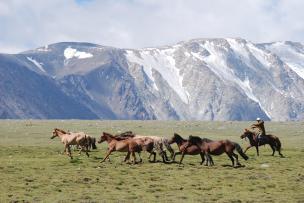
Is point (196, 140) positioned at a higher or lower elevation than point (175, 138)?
lower

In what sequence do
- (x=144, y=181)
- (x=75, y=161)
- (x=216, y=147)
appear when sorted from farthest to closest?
(x=75, y=161) → (x=216, y=147) → (x=144, y=181)

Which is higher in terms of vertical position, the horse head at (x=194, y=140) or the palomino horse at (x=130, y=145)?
the horse head at (x=194, y=140)

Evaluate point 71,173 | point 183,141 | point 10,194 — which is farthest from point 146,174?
point 10,194

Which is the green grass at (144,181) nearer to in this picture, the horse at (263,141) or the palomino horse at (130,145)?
the palomino horse at (130,145)

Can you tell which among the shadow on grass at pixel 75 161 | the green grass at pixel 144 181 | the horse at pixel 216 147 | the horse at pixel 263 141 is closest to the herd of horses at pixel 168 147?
the horse at pixel 216 147

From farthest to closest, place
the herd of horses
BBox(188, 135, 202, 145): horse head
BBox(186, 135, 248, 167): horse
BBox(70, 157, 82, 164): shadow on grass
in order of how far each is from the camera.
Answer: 1. BBox(188, 135, 202, 145): horse head
2. BBox(70, 157, 82, 164): shadow on grass
3. the herd of horses
4. BBox(186, 135, 248, 167): horse

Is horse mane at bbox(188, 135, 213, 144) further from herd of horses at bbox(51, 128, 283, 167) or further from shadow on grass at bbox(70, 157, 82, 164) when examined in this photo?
shadow on grass at bbox(70, 157, 82, 164)

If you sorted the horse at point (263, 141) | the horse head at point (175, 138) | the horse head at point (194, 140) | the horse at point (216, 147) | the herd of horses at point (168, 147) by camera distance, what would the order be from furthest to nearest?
1. the horse at point (263, 141)
2. the horse head at point (175, 138)
3. the horse head at point (194, 140)
4. the herd of horses at point (168, 147)
5. the horse at point (216, 147)

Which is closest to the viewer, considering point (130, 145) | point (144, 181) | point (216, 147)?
point (144, 181)

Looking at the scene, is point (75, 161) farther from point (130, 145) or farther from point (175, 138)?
point (175, 138)

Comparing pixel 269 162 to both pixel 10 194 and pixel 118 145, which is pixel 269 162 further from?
pixel 10 194

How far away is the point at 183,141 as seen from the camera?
36312mm

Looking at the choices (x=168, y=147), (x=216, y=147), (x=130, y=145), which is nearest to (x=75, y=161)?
(x=130, y=145)

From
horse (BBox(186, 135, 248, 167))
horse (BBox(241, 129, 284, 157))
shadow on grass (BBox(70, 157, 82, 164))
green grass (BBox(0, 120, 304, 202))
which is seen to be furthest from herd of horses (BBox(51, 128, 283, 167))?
horse (BBox(241, 129, 284, 157))
